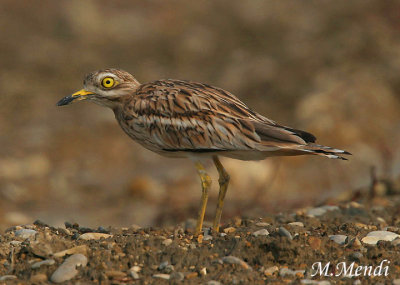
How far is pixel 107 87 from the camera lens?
6.21 m

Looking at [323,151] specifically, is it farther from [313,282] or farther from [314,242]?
[313,282]

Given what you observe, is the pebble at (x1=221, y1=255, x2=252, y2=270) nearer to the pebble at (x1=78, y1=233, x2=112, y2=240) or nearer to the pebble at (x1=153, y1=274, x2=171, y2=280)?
the pebble at (x1=153, y1=274, x2=171, y2=280)

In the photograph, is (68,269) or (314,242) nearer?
(68,269)

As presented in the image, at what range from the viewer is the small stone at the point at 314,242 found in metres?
4.95

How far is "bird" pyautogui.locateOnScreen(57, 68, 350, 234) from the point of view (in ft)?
18.3

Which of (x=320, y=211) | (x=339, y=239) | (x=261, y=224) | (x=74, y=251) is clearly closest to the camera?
(x=74, y=251)

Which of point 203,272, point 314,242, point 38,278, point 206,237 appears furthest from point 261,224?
point 38,278

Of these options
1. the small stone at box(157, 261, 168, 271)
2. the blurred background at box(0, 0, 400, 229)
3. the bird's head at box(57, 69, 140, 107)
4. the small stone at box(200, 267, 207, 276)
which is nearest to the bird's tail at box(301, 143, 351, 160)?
the small stone at box(200, 267, 207, 276)

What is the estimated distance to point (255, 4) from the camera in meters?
19.2

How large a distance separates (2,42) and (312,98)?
850 centimetres

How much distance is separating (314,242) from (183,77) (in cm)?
1135

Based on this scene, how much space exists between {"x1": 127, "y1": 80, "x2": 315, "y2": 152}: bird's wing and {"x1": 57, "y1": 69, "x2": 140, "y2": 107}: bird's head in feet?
0.67

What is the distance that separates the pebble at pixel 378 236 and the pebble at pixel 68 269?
2138mm

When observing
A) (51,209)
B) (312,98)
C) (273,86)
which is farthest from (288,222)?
(273,86)
